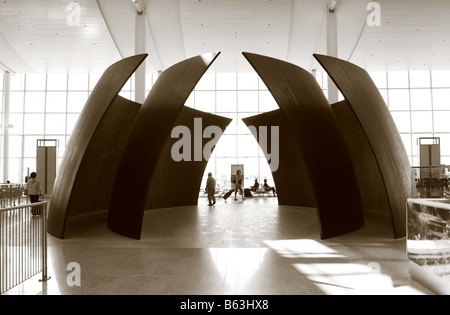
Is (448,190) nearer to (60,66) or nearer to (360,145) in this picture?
(360,145)

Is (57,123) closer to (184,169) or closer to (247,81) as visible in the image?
(247,81)

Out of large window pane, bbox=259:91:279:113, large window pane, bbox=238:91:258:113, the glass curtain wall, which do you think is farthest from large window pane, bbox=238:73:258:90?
large window pane, bbox=259:91:279:113

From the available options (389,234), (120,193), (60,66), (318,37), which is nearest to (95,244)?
(120,193)

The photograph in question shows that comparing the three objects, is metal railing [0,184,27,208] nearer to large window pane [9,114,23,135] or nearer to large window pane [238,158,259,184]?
large window pane [9,114,23,135]

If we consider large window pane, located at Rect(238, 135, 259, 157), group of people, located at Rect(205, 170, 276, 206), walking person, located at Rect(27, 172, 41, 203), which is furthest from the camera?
large window pane, located at Rect(238, 135, 259, 157)

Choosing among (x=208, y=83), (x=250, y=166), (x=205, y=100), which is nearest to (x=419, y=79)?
(x=250, y=166)

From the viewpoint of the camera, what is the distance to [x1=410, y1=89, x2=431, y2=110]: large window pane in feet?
83.2

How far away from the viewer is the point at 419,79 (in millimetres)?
25828

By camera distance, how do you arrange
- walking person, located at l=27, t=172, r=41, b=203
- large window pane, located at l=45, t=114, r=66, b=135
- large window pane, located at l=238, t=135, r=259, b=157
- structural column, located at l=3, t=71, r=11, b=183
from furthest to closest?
large window pane, located at l=45, t=114, r=66, b=135
large window pane, located at l=238, t=135, r=259, b=157
structural column, located at l=3, t=71, r=11, b=183
walking person, located at l=27, t=172, r=41, b=203

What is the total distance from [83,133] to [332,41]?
46.2 ft

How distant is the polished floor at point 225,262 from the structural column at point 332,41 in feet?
31.9

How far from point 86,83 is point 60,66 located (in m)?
2.11

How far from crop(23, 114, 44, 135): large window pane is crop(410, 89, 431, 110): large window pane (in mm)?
26818

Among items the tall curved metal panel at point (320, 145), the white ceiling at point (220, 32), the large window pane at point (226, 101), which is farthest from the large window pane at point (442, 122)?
the tall curved metal panel at point (320, 145)
